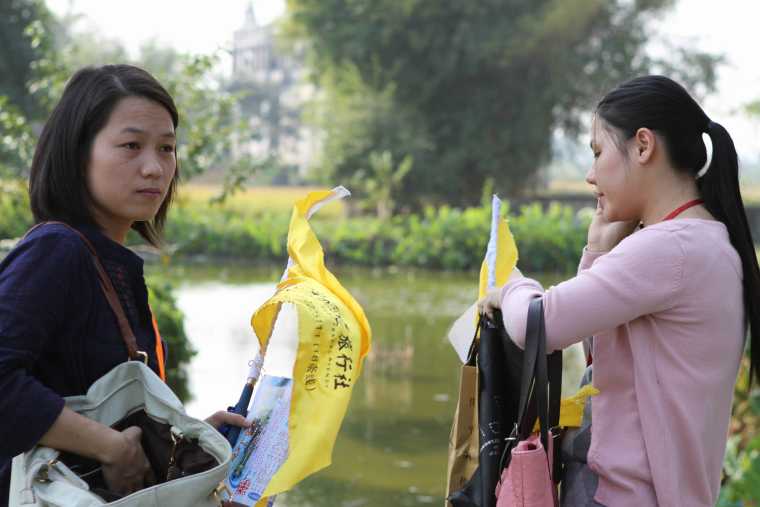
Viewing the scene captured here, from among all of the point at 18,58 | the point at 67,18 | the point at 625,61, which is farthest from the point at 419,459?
the point at 67,18

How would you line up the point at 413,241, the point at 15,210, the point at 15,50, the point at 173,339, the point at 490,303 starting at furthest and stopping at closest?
the point at 15,50
the point at 413,241
the point at 15,210
the point at 173,339
the point at 490,303

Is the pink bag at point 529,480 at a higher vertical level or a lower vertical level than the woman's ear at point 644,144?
lower

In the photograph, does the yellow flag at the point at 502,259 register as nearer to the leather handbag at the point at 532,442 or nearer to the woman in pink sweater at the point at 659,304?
the woman in pink sweater at the point at 659,304

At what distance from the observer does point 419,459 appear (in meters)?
5.41

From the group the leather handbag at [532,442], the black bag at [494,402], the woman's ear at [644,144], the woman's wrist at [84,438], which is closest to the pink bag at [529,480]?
the leather handbag at [532,442]

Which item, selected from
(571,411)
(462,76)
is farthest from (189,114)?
(462,76)

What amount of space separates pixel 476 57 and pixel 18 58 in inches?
448

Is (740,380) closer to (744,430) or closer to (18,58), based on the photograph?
(744,430)

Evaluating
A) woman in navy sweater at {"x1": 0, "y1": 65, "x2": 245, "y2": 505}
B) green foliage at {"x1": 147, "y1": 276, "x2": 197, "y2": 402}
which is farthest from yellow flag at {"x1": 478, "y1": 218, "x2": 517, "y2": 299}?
green foliage at {"x1": 147, "y1": 276, "x2": 197, "y2": 402}

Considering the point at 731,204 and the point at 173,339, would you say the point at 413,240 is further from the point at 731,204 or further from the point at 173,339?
the point at 731,204

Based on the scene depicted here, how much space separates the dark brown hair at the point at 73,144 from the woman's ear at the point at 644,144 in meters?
0.88

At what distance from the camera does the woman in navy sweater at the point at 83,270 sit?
1517 millimetres

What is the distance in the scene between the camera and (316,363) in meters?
1.79

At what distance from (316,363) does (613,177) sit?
0.64 metres
